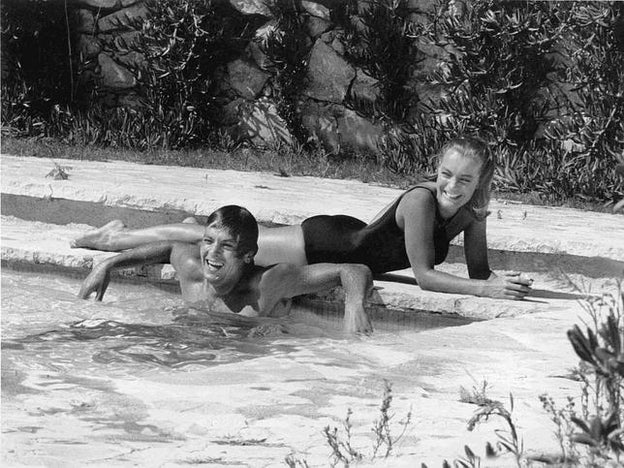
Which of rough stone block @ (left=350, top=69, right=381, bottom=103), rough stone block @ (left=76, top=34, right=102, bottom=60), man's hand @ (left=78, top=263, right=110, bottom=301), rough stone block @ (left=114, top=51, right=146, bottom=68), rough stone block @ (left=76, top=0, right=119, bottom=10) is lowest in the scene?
man's hand @ (left=78, top=263, right=110, bottom=301)

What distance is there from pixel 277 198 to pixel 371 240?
6.27ft

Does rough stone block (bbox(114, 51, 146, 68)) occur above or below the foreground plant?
above

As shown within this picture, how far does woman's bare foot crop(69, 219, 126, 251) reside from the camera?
7.59 metres

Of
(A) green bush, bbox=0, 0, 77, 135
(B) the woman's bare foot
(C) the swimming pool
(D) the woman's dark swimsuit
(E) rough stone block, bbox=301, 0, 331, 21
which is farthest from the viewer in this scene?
(A) green bush, bbox=0, 0, 77, 135

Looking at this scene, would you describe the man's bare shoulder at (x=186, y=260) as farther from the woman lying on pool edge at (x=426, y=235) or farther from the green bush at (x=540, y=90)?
the green bush at (x=540, y=90)

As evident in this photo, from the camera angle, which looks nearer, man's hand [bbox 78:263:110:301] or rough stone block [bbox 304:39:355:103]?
man's hand [bbox 78:263:110:301]

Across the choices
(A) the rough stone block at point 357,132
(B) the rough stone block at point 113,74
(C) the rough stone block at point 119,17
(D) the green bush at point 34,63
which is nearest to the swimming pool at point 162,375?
(A) the rough stone block at point 357,132

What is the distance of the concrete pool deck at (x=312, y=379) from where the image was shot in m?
3.74

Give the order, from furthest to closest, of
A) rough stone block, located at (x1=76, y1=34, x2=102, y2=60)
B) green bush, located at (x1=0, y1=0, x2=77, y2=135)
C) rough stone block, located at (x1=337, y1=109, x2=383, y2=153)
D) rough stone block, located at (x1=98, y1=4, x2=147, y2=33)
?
1. rough stone block, located at (x1=76, y1=34, x2=102, y2=60)
2. rough stone block, located at (x1=98, y1=4, x2=147, y2=33)
3. green bush, located at (x1=0, y1=0, x2=77, y2=135)
4. rough stone block, located at (x1=337, y1=109, x2=383, y2=153)

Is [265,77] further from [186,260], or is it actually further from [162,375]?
[162,375]

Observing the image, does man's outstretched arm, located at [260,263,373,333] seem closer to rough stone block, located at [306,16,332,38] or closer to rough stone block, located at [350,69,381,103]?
rough stone block, located at [350,69,381,103]

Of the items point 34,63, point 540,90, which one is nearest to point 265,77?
point 34,63

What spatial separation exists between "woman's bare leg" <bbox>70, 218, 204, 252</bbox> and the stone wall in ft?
13.9

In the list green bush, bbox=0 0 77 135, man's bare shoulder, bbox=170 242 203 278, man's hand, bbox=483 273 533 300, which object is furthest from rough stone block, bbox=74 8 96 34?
man's hand, bbox=483 273 533 300
